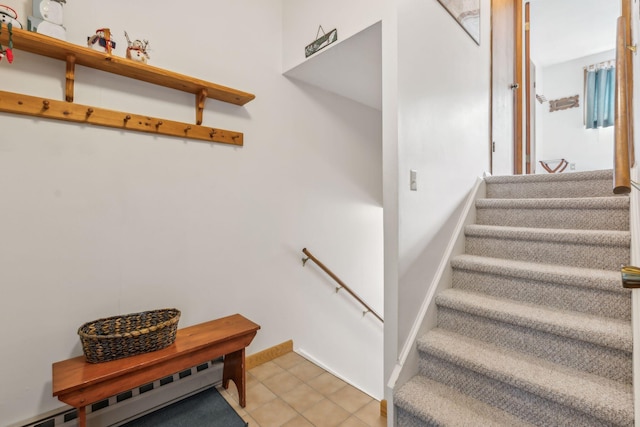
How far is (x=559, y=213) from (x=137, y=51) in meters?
2.78

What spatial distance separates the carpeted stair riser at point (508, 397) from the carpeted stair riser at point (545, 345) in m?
0.23

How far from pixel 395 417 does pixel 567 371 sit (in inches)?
33.0

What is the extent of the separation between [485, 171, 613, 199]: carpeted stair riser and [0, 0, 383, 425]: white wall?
134 cm

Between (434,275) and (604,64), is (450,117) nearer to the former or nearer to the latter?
(434,275)

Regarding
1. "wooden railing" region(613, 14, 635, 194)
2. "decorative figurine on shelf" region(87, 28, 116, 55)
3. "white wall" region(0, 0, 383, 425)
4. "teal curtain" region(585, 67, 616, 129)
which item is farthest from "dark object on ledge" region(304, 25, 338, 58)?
"teal curtain" region(585, 67, 616, 129)

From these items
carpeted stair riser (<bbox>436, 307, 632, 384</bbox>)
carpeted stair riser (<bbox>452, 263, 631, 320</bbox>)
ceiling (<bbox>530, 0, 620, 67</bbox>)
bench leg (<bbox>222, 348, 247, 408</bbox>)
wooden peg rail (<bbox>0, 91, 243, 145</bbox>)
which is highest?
ceiling (<bbox>530, 0, 620, 67</bbox>)

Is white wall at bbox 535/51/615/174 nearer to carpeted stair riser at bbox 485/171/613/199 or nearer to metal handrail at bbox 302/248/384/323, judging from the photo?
carpeted stair riser at bbox 485/171/613/199

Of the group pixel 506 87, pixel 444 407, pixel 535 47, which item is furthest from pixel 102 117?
pixel 535 47

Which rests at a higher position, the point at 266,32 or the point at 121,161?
the point at 266,32

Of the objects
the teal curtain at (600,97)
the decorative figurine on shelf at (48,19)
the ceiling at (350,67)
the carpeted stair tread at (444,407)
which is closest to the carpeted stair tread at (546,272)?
the carpeted stair tread at (444,407)

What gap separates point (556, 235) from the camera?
1.77 m

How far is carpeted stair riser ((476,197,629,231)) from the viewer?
1.78 metres

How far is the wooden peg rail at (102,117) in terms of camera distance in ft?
4.66

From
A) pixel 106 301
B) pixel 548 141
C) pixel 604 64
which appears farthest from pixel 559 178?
pixel 604 64
